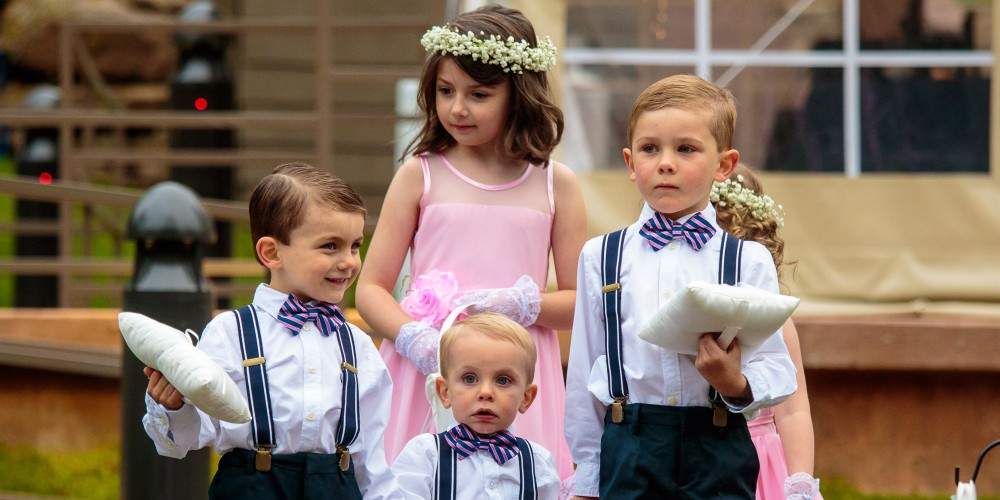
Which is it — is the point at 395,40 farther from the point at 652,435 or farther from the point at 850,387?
the point at 652,435

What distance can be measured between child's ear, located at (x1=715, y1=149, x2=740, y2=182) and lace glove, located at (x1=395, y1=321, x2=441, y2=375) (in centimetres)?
90

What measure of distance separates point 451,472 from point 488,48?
1.23 m

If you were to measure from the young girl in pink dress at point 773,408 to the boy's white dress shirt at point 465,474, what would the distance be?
71 cm

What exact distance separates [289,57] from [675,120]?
11.2 metres

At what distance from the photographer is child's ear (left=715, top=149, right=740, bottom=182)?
10.5ft

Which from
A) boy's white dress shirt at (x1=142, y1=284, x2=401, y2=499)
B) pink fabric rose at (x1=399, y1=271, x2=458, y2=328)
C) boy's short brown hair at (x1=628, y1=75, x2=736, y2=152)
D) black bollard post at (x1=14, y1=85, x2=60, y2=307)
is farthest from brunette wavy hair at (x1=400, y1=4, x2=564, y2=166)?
black bollard post at (x1=14, y1=85, x2=60, y2=307)

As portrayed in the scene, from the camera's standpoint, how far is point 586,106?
6.44 m

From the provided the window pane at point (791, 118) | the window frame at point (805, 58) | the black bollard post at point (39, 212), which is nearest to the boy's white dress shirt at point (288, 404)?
the window frame at point (805, 58)

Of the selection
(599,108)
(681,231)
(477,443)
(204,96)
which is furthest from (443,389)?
(204,96)

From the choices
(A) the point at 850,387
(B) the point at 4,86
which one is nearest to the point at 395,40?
(B) the point at 4,86

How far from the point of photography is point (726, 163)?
127 inches

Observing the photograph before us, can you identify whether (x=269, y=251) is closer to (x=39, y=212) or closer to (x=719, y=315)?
(x=719, y=315)

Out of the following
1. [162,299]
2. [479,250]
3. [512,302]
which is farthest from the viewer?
[162,299]

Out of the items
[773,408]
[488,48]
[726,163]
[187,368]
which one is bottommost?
[773,408]
